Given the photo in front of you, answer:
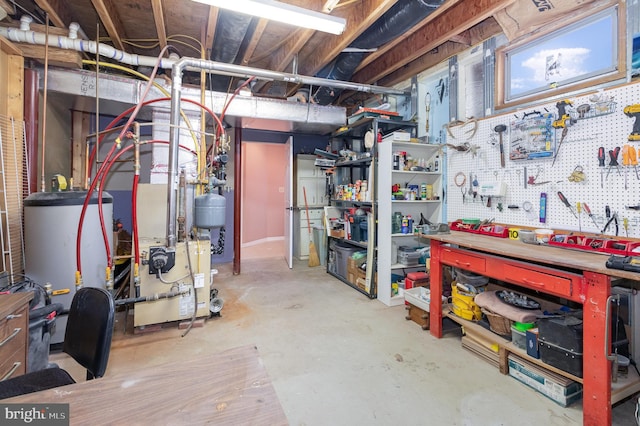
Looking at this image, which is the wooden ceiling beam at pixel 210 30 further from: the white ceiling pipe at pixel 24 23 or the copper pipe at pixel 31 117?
the copper pipe at pixel 31 117

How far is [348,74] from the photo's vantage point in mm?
3717

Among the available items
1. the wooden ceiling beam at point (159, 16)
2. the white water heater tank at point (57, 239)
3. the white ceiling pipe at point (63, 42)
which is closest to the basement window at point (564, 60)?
the wooden ceiling beam at point (159, 16)

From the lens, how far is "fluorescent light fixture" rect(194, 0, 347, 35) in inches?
80.1

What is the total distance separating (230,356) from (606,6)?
312 cm

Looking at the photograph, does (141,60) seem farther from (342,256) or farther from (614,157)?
(614,157)

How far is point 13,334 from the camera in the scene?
4.27 ft

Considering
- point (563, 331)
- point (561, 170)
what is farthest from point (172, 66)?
point (563, 331)

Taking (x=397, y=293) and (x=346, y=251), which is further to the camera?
(x=346, y=251)

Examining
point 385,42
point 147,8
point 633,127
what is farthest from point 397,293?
point 147,8

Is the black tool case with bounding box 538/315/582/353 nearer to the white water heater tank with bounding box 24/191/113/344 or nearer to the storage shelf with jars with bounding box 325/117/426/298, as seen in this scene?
the storage shelf with jars with bounding box 325/117/426/298

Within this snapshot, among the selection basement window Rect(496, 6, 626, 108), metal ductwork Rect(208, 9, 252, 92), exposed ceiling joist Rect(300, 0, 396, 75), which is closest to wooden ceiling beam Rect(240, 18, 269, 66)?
metal ductwork Rect(208, 9, 252, 92)

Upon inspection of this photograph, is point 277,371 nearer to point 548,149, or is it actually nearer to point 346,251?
point 346,251

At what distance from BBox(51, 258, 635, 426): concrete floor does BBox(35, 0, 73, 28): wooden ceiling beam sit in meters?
2.76

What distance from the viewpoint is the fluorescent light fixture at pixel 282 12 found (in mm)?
2035
